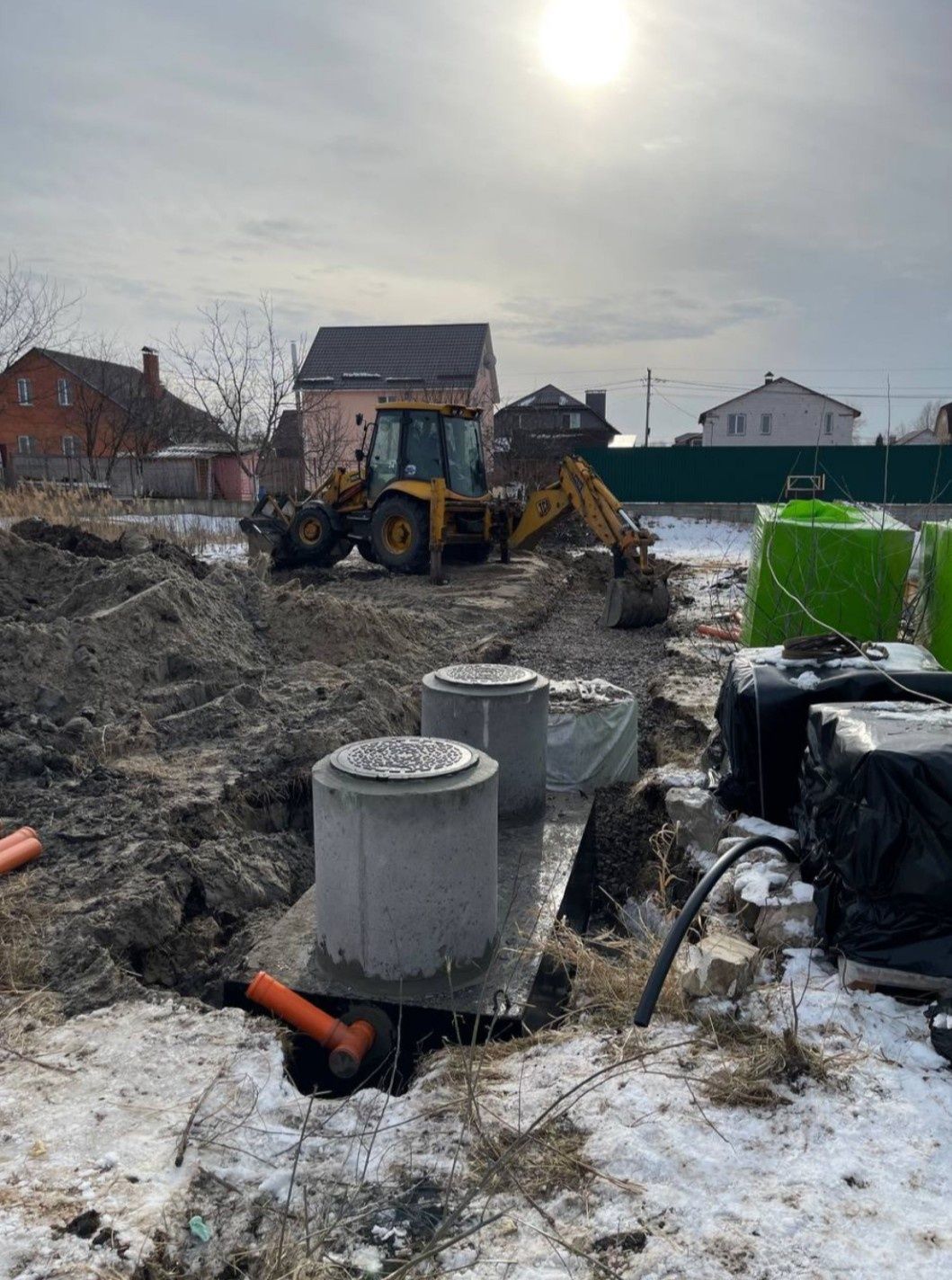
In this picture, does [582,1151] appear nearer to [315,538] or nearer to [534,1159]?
[534,1159]

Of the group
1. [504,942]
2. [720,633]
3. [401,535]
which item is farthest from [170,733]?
[401,535]

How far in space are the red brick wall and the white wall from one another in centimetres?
3399

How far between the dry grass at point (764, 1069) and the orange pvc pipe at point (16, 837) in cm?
353

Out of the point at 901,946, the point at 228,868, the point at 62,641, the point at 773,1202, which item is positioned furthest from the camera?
the point at 62,641

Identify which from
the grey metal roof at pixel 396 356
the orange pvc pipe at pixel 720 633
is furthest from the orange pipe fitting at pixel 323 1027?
the grey metal roof at pixel 396 356

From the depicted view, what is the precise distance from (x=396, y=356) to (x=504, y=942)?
41034 millimetres

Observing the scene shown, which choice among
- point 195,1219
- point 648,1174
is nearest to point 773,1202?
point 648,1174

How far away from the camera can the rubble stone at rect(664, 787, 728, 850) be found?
4.76m

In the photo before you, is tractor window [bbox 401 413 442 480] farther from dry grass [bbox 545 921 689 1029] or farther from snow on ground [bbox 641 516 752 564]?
dry grass [bbox 545 921 689 1029]

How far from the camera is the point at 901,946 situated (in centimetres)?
306

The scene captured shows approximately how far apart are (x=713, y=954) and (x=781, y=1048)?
0.41 meters

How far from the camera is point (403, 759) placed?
373cm

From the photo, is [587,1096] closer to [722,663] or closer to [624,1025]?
[624,1025]

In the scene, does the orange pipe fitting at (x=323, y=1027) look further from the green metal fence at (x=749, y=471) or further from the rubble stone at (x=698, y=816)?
the green metal fence at (x=749, y=471)
